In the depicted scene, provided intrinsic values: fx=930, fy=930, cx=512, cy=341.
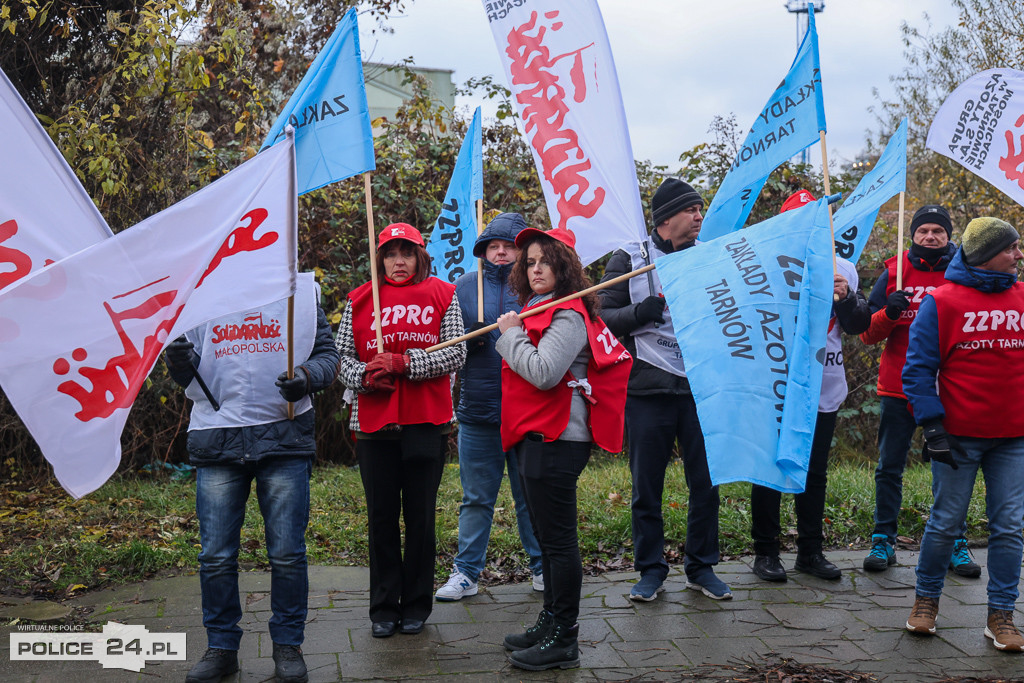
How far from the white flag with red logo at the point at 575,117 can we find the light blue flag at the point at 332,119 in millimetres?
899

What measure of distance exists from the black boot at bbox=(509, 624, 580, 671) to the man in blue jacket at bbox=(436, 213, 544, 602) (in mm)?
1120

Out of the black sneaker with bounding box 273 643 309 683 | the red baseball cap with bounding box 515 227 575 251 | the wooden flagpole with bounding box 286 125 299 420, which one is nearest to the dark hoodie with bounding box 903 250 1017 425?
the red baseball cap with bounding box 515 227 575 251

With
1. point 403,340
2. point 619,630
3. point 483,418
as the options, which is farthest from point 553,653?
point 403,340

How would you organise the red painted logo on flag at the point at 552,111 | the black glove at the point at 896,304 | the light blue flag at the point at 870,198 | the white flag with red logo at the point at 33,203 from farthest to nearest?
the light blue flag at the point at 870,198
the black glove at the point at 896,304
the red painted logo on flag at the point at 552,111
the white flag with red logo at the point at 33,203

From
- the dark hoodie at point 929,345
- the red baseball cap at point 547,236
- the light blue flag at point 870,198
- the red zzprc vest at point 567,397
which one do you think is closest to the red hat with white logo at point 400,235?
the red baseball cap at point 547,236

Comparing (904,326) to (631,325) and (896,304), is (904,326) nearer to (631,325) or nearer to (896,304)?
(896,304)

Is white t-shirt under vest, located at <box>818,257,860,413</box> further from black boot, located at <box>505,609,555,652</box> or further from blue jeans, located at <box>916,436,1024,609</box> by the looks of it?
black boot, located at <box>505,609,555,652</box>

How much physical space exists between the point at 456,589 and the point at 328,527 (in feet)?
5.63

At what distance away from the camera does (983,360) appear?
4.60 m

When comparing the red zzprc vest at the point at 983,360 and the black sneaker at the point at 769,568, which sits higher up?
the red zzprc vest at the point at 983,360

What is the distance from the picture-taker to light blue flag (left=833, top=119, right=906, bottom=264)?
19.1 feet

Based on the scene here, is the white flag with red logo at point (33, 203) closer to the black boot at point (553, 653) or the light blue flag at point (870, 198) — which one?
the black boot at point (553, 653)

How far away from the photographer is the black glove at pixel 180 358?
4.08m

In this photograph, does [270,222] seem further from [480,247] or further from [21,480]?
[21,480]
